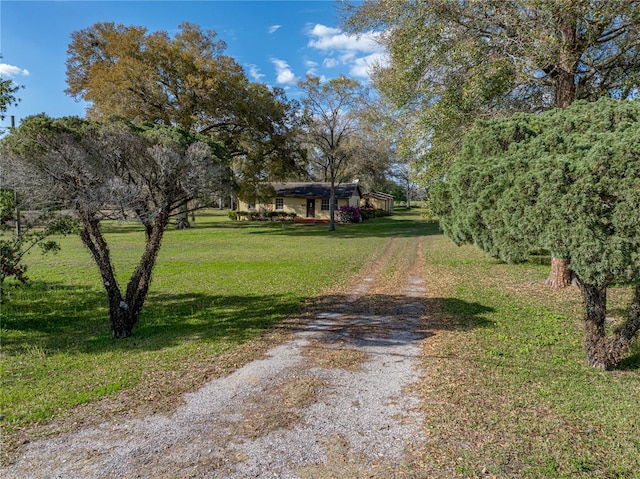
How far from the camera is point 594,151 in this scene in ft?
12.8

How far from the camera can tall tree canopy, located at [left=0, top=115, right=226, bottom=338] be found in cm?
594

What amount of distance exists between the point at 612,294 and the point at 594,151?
24.3 feet

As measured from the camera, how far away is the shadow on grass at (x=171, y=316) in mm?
6699

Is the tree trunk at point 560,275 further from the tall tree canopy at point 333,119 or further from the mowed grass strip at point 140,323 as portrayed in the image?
the tall tree canopy at point 333,119

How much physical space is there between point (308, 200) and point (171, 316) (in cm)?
3114

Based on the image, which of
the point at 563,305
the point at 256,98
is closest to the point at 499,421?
the point at 563,305

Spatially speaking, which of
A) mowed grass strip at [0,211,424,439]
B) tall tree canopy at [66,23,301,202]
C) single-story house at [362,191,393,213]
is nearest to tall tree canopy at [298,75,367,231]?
tall tree canopy at [66,23,301,202]

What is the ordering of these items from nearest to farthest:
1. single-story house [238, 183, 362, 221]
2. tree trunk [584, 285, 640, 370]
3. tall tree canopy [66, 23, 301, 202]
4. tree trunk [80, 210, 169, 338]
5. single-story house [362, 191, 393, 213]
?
tree trunk [584, 285, 640, 370] < tree trunk [80, 210, 169, 338] < tall tree canopy [66, 23, 301, 202] < single-story house [238, 183, 362, 221] < single-story house [362, 191, 393, 213]

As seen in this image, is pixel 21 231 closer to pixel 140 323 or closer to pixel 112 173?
pixel 112 173

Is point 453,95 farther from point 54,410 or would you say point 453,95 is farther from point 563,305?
point 54,410

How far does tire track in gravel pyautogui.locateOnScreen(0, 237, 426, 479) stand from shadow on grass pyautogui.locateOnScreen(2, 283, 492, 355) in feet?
5.46

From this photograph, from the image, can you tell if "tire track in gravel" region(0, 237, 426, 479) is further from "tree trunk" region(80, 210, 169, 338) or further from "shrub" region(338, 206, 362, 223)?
"shrub" region(338, 206, 362, 223)

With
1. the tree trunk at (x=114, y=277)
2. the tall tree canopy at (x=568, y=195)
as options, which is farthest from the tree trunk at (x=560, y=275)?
the tree trunk at (x=114, y=277)

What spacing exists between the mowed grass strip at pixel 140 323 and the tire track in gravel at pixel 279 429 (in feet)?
2.09
